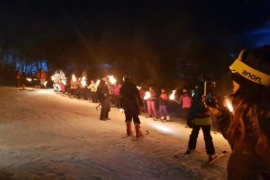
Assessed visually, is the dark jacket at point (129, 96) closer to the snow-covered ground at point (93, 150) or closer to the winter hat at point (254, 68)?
the snow-covered ground at point (93, 150)

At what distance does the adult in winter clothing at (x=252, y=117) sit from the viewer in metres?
1.92

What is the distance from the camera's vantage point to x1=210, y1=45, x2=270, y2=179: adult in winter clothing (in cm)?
192

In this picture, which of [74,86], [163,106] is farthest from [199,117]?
[74,86]

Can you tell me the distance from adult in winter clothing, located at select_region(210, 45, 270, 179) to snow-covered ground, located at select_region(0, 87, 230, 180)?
19.1 feet

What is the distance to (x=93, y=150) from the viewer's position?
10203mm

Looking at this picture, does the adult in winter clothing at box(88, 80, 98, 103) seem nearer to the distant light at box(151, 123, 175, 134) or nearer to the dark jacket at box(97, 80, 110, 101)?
the dark jacket at box(97, 80, 110, 101)

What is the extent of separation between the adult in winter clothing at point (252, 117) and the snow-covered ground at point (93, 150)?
19.1 ft

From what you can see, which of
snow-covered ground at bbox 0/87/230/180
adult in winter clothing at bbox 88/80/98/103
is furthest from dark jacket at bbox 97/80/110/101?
adult in winter clothing at bbox 88/80/98/103

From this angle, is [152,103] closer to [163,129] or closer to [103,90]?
[103,90]

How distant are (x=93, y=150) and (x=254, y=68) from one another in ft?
28.3

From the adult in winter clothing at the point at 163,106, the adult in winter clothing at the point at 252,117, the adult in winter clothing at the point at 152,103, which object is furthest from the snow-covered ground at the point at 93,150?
the adult in winter clothing at the point at 252,117

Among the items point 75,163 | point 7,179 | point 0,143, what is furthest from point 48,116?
point 7,179

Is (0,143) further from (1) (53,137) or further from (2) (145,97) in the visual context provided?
(2) (145,97)

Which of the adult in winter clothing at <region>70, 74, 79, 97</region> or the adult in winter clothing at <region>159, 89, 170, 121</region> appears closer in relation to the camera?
the adult in winter clothing at <region>159, 89, 170, 121</region>
